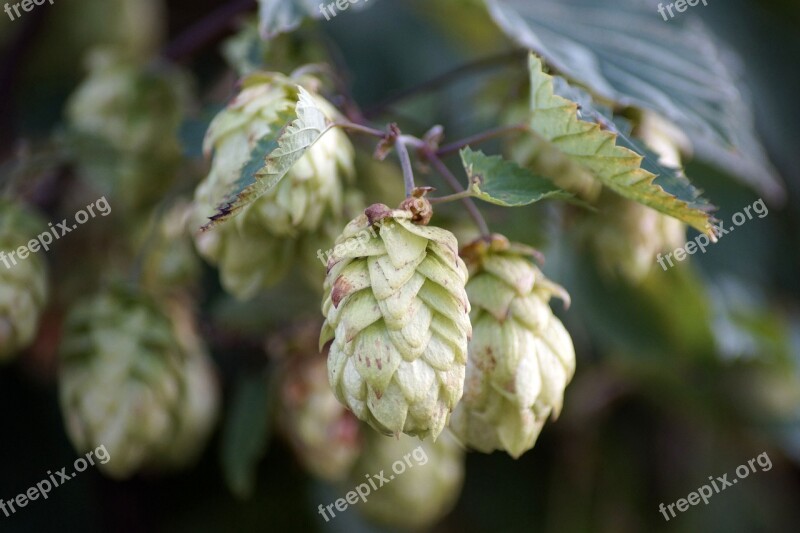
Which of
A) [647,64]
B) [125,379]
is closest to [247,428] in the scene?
[125,379]

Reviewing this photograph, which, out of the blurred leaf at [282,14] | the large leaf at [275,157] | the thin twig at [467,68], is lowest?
the thin twig at [467,68]

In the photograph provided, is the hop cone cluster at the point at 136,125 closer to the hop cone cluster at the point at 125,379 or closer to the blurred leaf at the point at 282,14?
the hop cone cluster at the point at 125,379

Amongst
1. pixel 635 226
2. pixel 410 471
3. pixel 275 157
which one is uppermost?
pixel 275 157

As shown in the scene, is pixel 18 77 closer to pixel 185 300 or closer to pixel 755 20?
pixel 185 300

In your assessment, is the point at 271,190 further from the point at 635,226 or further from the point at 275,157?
the point at 635,226

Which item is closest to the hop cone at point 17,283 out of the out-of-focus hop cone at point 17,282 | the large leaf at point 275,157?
the out-of-focus hop cone at point 17,282

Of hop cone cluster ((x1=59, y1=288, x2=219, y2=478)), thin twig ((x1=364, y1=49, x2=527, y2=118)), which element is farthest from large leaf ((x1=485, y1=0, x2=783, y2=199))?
hop cone cluster ((x1=59, y1=288, x2=219, y2=478))
